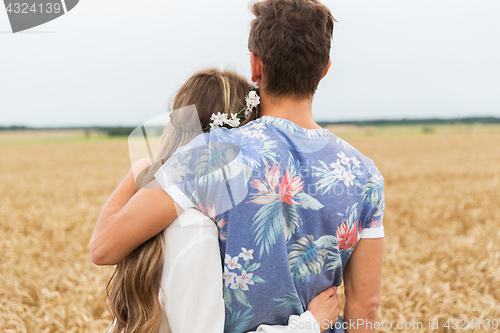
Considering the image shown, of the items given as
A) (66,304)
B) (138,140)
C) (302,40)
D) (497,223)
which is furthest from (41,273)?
(497,223)

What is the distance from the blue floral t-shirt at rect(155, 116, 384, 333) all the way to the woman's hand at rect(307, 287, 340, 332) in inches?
1.9

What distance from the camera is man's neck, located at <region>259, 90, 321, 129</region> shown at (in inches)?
54.3

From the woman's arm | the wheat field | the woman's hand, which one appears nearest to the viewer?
the woman's arm

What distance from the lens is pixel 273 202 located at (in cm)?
129

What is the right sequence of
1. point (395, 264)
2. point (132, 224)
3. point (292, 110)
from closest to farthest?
point (132, 224) → point (292, 110) → point (395, 264)

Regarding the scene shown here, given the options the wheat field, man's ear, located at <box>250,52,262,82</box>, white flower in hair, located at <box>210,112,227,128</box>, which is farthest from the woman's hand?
the wheat field

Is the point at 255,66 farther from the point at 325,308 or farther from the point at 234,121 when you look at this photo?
the point at 325,308

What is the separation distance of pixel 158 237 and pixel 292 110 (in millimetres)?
655

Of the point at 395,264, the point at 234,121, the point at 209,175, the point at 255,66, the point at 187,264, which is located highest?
the point at 255,66

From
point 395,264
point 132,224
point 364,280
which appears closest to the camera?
point 132,224

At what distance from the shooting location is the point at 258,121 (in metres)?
1.37

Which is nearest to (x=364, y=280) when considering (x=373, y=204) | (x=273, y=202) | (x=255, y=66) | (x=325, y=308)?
(x=325, y=308)

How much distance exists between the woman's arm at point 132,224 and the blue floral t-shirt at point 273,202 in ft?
0.17

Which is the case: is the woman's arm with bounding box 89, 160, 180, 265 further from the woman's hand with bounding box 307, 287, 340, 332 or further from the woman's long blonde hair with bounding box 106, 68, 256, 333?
the woman's hand with bounding box 307, 287, 340, 332
